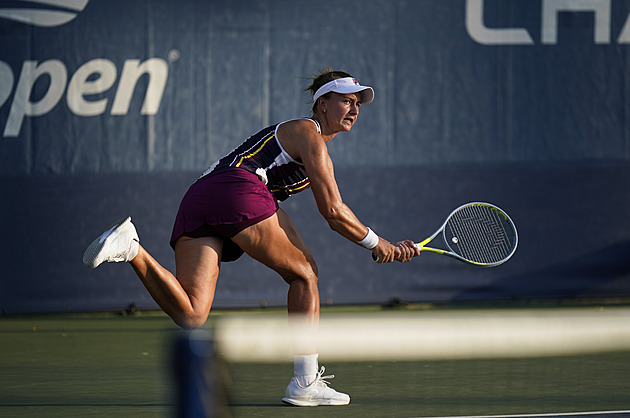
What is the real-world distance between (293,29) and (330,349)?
3088mm

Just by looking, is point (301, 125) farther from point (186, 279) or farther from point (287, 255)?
point (186, 279)

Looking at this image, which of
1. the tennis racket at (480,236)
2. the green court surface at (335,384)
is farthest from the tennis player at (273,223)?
the tennis racket at (480,236)

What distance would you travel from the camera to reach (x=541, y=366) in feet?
16.7

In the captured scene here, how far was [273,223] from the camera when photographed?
3.91m

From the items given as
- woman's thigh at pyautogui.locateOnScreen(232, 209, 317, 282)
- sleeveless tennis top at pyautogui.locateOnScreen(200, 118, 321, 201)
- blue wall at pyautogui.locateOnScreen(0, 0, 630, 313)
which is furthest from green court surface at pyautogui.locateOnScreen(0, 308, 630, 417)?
blue wall at pyautogui.locateOnScreen(0, 0, 630, 313)

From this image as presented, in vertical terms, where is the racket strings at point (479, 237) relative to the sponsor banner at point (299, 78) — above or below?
below

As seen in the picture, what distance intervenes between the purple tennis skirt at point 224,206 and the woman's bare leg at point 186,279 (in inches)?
2.1

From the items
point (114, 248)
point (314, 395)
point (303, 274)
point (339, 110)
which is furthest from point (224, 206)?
point (314, 395)

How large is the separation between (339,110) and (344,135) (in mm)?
3679

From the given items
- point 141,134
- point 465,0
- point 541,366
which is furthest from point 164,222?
point 541,366

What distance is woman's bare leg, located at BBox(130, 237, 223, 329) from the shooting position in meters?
3.59

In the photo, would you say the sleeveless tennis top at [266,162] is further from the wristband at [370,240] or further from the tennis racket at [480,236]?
the tennis racket at [480,236]

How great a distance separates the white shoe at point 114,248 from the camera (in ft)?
11.3

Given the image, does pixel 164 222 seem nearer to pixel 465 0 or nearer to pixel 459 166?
pixel 459 166
